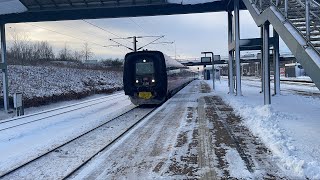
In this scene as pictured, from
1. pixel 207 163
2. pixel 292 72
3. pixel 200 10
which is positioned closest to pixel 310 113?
pixel 207 163

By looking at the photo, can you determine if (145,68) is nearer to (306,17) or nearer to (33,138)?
(33,138)

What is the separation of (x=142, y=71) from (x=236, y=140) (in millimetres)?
12066

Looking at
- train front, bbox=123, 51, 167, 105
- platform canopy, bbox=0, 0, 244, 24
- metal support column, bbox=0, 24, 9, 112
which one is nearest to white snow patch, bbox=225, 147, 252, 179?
train front, bbox=123, 51, 167, 105

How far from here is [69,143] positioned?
9.70 meters

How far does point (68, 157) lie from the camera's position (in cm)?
803

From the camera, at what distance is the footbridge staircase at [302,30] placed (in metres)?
8.54

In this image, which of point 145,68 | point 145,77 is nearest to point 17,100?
point 145,77

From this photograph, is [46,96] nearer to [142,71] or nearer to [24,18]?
[24,18]

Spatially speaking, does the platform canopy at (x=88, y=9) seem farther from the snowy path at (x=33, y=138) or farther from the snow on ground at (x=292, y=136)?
the snow on ground at (x=292, y=136)

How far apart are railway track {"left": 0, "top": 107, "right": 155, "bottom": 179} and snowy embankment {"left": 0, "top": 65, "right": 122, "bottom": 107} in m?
19.0

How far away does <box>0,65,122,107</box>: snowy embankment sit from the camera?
3185 centimetres

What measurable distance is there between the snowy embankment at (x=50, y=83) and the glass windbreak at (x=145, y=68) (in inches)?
450

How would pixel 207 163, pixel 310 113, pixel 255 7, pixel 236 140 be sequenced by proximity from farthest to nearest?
pixel 255 7 → pixel 310 113 → pixel 236 140 → pixel 207 163

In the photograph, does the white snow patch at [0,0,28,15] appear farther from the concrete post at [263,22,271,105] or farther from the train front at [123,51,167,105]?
the concrete post at [263,22,271,105]
